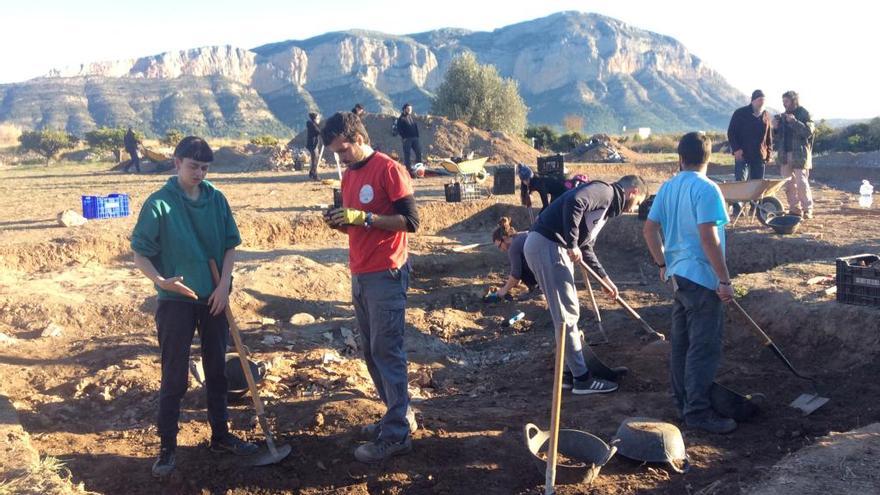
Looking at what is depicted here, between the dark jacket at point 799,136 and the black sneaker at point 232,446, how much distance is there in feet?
29.9

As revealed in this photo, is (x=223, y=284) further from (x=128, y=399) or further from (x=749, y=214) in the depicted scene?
(x=749, y=214)

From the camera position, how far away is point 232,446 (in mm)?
4148

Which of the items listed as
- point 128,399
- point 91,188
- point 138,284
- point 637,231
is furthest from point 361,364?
point 91,188

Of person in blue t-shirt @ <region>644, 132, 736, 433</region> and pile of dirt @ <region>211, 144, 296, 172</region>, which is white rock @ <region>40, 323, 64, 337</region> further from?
pile of dirt @ <region>211, 144, 296, 172</region>

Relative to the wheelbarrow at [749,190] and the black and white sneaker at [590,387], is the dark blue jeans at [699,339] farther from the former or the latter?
the wheelbarrow at [749,190]

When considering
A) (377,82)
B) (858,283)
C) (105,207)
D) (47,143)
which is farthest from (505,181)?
(377,82)

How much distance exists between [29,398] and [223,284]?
2511mm

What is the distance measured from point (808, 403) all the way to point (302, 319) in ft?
16.7

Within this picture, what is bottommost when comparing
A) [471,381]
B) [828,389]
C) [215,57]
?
[471,381]

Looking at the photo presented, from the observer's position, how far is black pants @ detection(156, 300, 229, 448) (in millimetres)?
3785

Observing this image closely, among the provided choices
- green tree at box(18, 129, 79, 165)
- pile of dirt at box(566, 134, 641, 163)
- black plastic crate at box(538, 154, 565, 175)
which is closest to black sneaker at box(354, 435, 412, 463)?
black plastic crate at box(538, 154, 565, 175)

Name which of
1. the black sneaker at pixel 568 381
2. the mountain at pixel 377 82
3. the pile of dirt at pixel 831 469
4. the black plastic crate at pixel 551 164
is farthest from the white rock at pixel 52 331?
the mountain at pixel 377 82

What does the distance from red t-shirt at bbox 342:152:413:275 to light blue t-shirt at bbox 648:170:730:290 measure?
5.75 ft

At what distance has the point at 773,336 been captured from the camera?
6.30 m
